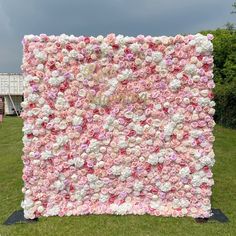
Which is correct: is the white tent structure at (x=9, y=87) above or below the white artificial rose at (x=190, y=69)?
below

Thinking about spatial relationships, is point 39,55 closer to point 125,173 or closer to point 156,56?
point 156,56

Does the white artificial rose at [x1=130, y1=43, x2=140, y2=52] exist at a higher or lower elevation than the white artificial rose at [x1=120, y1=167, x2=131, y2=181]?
higher

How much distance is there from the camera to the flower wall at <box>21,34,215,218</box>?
243 inches

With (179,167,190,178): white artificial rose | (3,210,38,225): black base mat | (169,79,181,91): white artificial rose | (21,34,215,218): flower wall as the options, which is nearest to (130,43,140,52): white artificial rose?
(21,34,215,218): flower wall

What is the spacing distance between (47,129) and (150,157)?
162cm

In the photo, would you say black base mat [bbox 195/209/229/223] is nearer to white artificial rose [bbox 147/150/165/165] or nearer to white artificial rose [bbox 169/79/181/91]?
white artificial rose [bbox 147/150/165/165]

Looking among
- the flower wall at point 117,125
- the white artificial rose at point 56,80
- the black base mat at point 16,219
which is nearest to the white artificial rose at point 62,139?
the flower wall at point 117,125

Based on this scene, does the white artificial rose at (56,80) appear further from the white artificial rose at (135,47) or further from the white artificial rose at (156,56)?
the white artificial rose at (156,56)

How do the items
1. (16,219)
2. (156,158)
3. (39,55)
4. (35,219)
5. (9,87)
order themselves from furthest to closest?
(9,87), (16,219), (35,219), (156,158), (39,55)

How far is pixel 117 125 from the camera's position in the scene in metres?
6.30

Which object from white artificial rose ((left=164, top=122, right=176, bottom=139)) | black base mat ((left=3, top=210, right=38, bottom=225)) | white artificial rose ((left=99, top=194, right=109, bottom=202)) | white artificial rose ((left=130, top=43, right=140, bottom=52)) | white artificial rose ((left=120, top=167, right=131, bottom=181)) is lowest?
black base mat ((left=3, top=210, right=38, bottom=225))

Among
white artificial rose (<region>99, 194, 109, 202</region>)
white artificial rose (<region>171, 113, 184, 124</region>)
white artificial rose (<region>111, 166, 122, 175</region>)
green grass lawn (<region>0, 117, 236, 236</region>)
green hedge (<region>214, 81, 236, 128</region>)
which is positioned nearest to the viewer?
green grass lawn (<region>0, 117, 236, 236</region>)

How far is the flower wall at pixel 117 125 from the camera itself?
6.18 meters

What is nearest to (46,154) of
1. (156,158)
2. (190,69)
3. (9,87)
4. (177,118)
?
(156,158)
